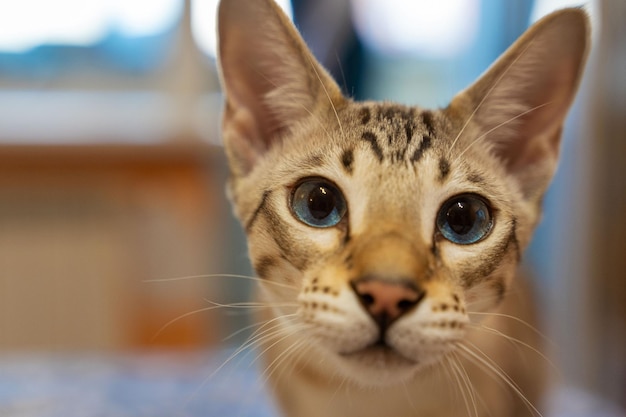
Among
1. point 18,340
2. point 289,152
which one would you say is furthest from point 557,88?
point 18,340

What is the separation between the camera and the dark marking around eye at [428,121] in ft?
2.80

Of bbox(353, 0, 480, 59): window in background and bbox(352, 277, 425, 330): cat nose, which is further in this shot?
bbox(353, 0, 480, 59): window in background

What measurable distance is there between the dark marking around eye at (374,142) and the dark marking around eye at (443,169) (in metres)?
0.07

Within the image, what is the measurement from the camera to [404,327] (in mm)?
673

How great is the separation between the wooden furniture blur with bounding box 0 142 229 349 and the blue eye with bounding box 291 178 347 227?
147 centimetres

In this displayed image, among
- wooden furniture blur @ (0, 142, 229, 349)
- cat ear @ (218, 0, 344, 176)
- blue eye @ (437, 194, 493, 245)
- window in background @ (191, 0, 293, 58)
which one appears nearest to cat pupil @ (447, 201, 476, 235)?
blue eye @ (437, 194, 493, 245)

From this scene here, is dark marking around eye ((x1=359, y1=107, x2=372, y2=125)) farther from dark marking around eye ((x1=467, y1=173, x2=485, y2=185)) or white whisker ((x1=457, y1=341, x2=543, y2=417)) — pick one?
white whisker ((x1=457, y1=341, x2=543, y2=417))

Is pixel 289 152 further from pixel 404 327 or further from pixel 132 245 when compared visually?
pixel 132 245

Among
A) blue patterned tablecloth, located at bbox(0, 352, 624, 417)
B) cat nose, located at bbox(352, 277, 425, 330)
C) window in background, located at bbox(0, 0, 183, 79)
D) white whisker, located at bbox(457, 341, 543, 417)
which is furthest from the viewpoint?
window in background, located at bbox(0, 0, 183, 79)

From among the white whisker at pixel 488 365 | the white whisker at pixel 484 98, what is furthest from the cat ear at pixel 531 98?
the white whisker at pixel 488 365

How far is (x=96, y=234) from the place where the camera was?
7.95 feet

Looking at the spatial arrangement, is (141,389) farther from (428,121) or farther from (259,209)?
(428,121)

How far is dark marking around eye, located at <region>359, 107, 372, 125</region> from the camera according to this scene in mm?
881

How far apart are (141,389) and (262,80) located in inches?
32.6
